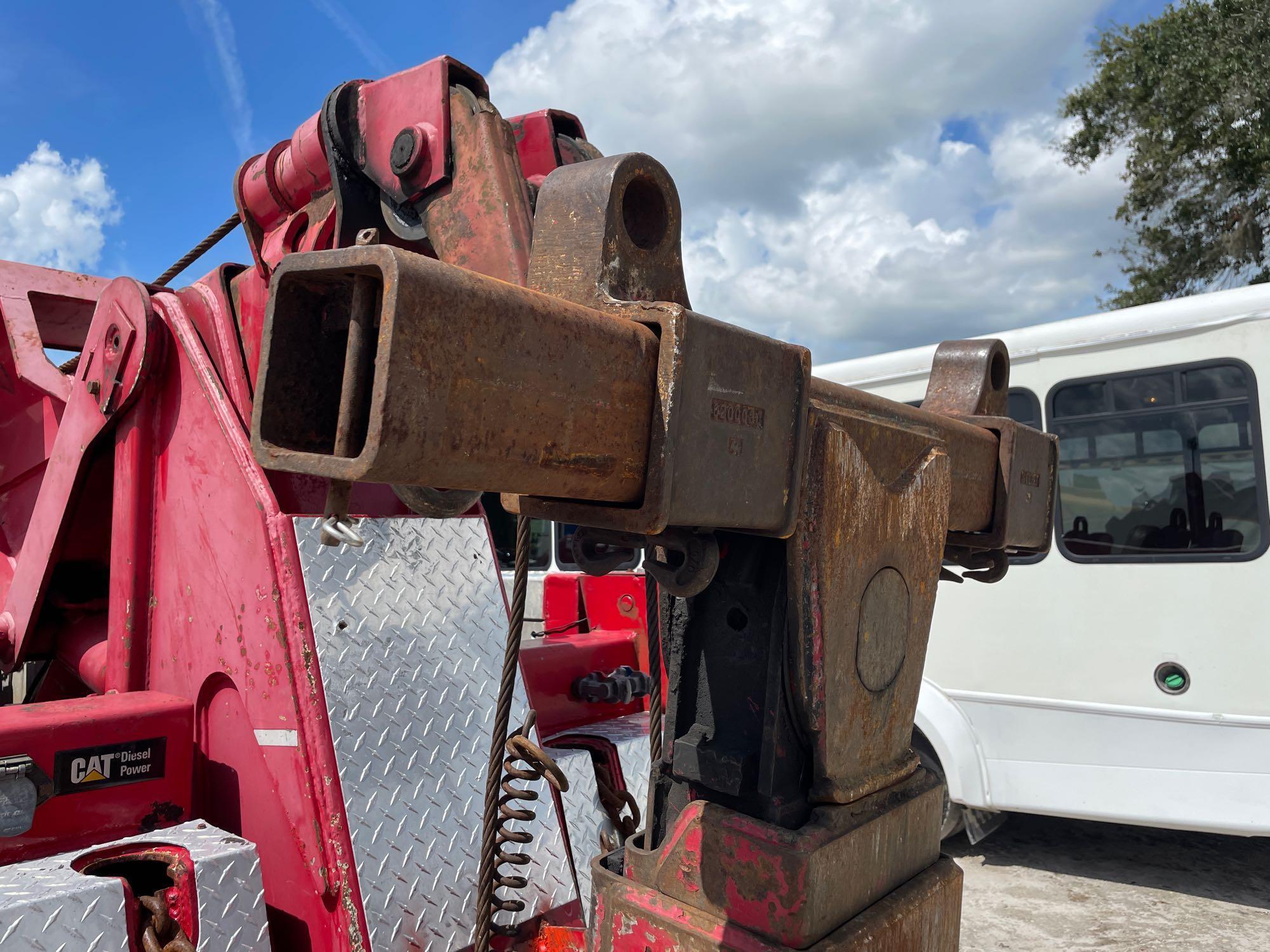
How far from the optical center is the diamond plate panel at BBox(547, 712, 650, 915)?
240cm

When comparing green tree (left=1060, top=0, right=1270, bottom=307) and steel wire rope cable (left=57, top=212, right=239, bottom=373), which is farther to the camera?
green tree (left=1060, top=0, right=1270, bottom=307)

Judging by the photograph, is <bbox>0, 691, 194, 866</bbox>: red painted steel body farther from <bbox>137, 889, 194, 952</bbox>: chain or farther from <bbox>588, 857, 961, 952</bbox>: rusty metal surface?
<bbox>588, 857, 961, 952</bbox>: rusty metal surface

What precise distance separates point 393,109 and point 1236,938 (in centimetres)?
521

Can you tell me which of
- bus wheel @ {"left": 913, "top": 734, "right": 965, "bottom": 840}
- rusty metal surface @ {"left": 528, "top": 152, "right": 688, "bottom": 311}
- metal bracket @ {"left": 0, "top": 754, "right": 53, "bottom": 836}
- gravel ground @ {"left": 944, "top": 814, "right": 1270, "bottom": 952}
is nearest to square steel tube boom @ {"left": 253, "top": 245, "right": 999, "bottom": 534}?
rusty metal surface @ {"left": 528, "top": 152, "right": 688, "bottom": 311}

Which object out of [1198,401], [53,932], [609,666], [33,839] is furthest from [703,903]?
[1198,401]

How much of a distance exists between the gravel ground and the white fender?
457 millimetres

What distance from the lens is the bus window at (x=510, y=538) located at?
7.44 m

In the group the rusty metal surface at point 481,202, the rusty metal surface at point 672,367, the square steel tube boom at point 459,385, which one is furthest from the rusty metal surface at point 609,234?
the rusty metal surface at point 481,202

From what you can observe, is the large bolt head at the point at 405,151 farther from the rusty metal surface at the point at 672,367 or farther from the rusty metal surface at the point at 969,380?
the rusty metal surface at the point at 969,380

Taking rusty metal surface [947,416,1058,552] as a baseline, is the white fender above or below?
below

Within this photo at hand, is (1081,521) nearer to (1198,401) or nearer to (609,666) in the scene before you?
(1198,401)

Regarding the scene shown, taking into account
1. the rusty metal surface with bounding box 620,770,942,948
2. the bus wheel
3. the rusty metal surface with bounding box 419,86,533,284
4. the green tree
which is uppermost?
the green tree

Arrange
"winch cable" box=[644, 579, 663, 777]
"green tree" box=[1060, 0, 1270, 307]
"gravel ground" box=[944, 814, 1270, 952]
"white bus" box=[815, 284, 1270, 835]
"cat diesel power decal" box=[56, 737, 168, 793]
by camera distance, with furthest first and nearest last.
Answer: "green tree" box=[1060, 0, 1270, 307] → "white bus" box=[815, 284, 1270, 835] → "gravel ground" box=[944, 814, 1270, 952] → "cat diesel power decal" box=[56, 737, 168, 793] → "winch cable" box=[644, 579, 663, 777]

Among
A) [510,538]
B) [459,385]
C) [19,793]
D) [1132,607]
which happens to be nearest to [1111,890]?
[1132,607]
